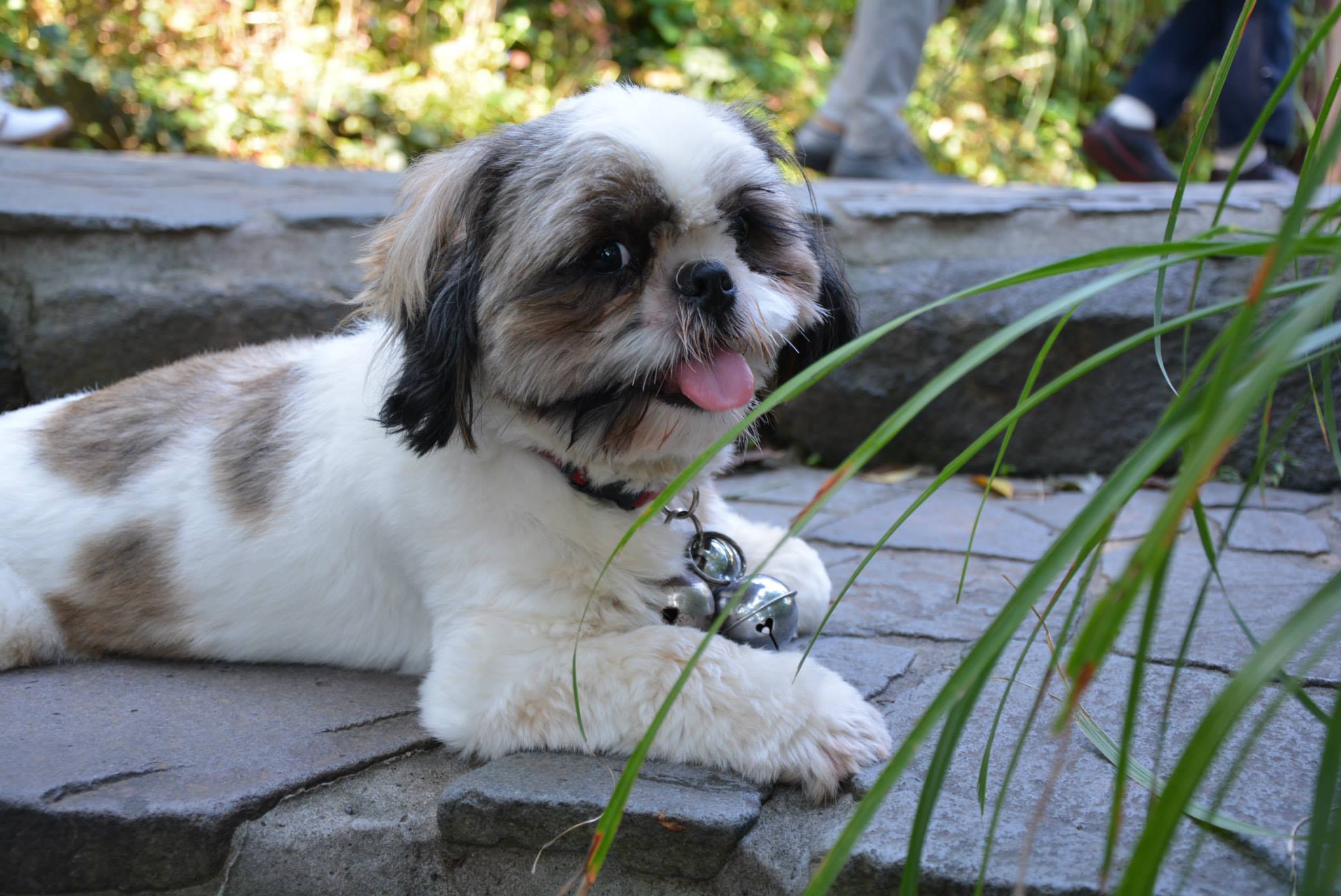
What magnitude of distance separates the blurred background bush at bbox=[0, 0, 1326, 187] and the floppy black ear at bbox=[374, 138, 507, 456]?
556 cm

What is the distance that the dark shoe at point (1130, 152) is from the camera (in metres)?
5.89

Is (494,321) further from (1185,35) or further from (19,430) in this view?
(1185,35)

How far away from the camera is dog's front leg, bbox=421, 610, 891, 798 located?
5.71ft

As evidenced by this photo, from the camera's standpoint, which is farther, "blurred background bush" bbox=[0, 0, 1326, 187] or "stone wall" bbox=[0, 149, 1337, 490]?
"blurred background bush" bbox=[0, 0, 1326, 187]

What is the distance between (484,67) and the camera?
8.48m

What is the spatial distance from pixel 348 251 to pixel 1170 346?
2.86 meters

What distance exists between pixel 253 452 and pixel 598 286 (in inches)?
34.6

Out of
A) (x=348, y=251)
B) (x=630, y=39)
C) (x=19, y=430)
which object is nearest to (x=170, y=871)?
(x=19, y=430)

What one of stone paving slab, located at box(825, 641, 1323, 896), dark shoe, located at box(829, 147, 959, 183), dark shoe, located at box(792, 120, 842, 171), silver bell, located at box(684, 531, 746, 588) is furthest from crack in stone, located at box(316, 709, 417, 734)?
dark shoe, located at box(792, 120, 842, 171)

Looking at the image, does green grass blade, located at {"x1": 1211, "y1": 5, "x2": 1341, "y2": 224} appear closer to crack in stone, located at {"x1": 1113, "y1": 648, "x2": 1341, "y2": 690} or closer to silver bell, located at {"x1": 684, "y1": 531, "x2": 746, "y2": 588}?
crack in stone, located at {"x1": 1113, "y1": 648, "x2": 1341, "y2": 690}

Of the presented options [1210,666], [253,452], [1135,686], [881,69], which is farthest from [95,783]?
[881,69]

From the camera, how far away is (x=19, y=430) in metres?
2.49

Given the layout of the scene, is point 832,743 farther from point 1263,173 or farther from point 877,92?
point 1263,173

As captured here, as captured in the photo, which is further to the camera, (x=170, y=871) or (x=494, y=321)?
(x=494, y=321)
